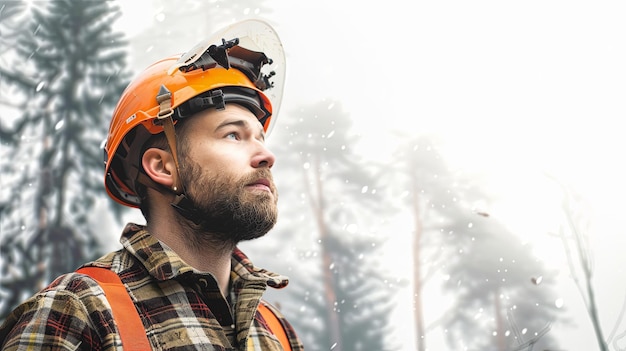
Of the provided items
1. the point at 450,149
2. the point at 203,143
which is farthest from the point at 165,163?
the point at 450,149

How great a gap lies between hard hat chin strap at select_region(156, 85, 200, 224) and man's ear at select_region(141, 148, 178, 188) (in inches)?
1.2

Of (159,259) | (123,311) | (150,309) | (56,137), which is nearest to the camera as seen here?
(123,311)

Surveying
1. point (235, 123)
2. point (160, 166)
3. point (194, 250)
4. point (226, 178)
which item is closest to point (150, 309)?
point (194, 250)

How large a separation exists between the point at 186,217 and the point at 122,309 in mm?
631

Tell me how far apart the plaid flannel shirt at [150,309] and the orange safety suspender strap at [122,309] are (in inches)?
1.1

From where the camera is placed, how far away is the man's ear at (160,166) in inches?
101

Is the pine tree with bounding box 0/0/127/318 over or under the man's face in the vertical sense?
over

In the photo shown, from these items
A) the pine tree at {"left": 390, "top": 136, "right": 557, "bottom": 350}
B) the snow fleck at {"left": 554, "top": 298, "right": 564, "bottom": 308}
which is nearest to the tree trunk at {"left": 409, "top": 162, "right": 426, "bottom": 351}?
the pine tree at {"left": 390, "top": 136, "right": 557, "bottom": 350}

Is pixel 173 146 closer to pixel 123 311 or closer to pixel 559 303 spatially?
pixel 123 311

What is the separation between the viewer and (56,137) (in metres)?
8.84

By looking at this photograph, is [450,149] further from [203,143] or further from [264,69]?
[203,143]

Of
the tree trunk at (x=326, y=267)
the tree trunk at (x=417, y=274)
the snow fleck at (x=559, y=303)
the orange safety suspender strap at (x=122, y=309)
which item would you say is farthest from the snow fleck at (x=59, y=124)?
the snow fleck at (x=559, y=303)

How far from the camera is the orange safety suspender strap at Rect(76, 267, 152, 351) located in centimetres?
186

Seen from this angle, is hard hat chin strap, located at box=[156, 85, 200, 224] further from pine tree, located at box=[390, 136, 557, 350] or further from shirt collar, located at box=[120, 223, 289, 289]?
pine tree, located at box=[390, 136, 557, 350]
